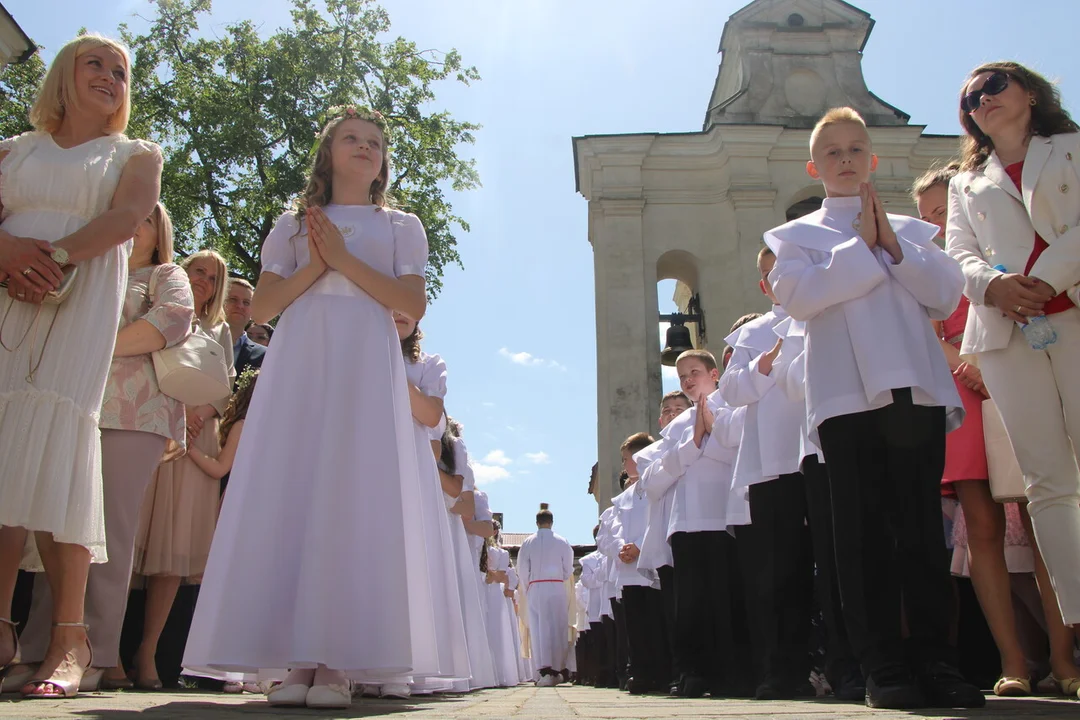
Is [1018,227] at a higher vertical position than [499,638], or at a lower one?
higher

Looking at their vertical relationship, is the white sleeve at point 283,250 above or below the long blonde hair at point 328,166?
below

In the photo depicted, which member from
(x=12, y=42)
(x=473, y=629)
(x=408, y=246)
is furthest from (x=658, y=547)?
(x=12, y=42)

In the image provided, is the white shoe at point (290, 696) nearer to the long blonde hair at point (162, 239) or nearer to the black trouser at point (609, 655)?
the long blonde hair at point (162, 239)

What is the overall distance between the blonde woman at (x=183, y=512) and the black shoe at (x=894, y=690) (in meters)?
3.67

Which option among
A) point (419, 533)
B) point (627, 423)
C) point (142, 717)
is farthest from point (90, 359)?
point (627, 423)

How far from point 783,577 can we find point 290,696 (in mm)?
2849

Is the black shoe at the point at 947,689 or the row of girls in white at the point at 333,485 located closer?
the black shoe at the point at 947,689

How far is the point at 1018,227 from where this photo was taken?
4.41 metres

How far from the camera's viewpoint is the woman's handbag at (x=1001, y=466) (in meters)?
4.71

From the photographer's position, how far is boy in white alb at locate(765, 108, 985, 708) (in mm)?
3434

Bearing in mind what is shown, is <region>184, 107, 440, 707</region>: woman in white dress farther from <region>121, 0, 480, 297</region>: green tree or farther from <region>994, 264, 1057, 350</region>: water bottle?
<region>121, 0, 480, 297</region>: green tree

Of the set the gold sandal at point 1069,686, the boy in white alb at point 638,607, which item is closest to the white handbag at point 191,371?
the gold sandal at point 1069,686

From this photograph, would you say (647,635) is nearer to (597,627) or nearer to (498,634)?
(498,634)

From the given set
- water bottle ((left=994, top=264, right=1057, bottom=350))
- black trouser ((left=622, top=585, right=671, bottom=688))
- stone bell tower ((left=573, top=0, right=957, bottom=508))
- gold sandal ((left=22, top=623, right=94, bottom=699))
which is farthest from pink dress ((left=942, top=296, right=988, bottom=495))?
stone bell tower ((left=573, top=0, right=957, bottom=508))
